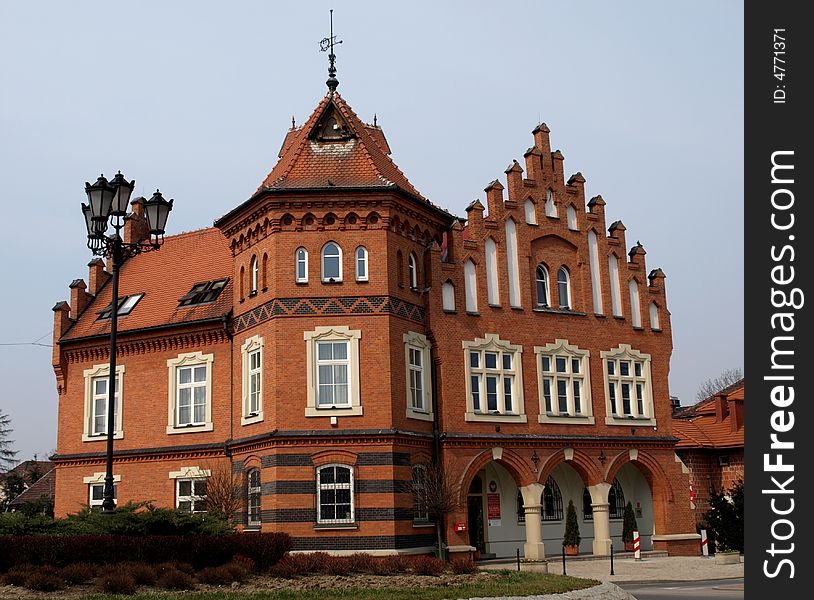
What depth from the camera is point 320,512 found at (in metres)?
28.5

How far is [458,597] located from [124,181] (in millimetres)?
10775

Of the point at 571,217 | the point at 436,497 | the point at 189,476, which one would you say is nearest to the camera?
the point at 436,497

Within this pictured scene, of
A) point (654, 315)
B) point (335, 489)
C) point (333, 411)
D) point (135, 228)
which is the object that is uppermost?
point (135, 228)

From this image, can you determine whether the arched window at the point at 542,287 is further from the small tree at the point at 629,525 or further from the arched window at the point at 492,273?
the small tree at the point at 629,525

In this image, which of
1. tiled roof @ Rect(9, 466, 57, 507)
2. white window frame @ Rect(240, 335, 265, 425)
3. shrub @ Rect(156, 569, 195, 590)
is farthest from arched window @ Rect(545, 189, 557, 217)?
tiled roof @ Rect(9, 466, 57, 507)

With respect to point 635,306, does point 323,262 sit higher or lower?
higher

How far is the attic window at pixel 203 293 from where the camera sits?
35.0m

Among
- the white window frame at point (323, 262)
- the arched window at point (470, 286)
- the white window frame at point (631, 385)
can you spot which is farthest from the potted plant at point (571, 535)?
the white window frame at point (323, 262)

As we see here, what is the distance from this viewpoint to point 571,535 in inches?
1341

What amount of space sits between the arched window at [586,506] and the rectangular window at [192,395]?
Result: 14.1 meters

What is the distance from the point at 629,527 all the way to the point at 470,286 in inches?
430

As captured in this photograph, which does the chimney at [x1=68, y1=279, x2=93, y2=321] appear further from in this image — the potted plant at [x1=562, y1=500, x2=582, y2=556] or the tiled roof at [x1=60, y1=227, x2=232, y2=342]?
the potted plant at [x1=562, y1=500, x2=582, y2=556]

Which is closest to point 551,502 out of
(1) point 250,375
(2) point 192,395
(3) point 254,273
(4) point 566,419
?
(4) point 566,419

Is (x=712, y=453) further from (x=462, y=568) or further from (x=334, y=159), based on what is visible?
(x=462, y=568)
